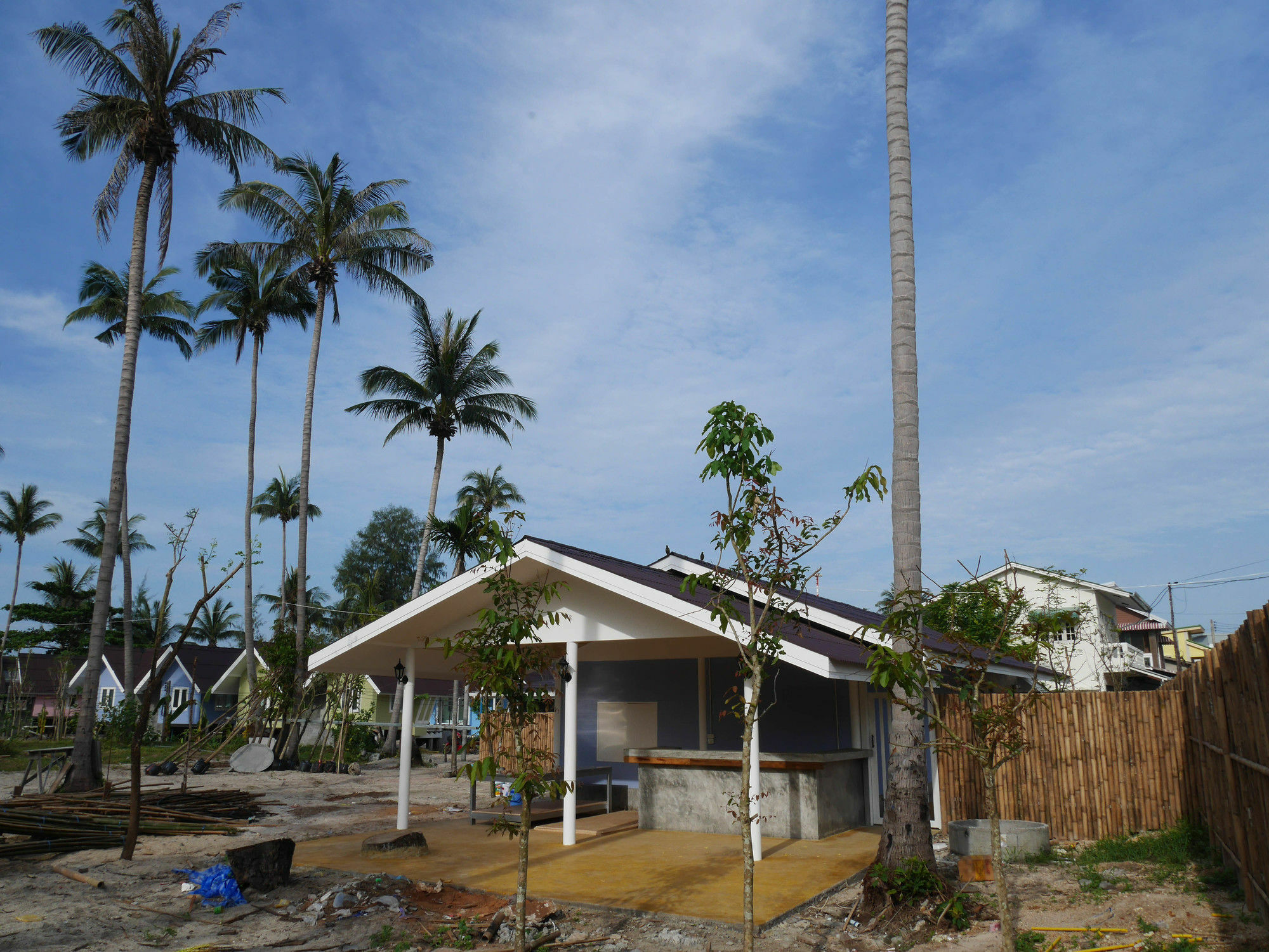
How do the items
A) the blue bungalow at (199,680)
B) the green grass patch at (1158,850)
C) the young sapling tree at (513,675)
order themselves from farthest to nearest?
the blue bungalow at (199,680) → the green grass patch at (1158,850) → the young sapling tree at (513,675)

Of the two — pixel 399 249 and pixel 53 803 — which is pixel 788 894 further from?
pixel 399 249

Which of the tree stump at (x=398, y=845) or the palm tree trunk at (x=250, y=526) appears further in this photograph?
the palm tree trunk at (x=250, y=526)

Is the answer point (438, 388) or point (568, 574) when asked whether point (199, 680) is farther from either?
point (568, 574)

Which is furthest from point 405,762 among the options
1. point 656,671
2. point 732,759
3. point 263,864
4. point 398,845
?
point 732,759

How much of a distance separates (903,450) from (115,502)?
15.7 m

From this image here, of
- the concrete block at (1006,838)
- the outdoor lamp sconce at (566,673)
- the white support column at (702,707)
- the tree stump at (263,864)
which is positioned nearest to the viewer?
the tree stump at (263,864)

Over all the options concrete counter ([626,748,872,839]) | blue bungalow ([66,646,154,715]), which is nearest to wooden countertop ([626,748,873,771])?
concrete counter ([626,748,872,839])

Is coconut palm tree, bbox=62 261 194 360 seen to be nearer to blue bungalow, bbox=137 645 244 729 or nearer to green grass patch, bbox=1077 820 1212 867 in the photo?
blue bungalow, bbox=137 645 244 729

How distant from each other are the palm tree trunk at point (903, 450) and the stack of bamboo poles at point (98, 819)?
31.0ft

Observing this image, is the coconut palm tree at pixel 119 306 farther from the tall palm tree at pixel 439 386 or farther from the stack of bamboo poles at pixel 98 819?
the stack of bamboo poles at pixel 98 819

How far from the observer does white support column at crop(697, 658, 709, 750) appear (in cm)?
1391

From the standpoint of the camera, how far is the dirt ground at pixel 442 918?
681 centimetres

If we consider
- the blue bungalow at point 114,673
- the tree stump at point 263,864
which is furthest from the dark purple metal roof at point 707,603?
the blue bungalow at point 114,673

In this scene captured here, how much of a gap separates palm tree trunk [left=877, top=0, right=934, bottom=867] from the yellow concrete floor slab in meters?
1.17
